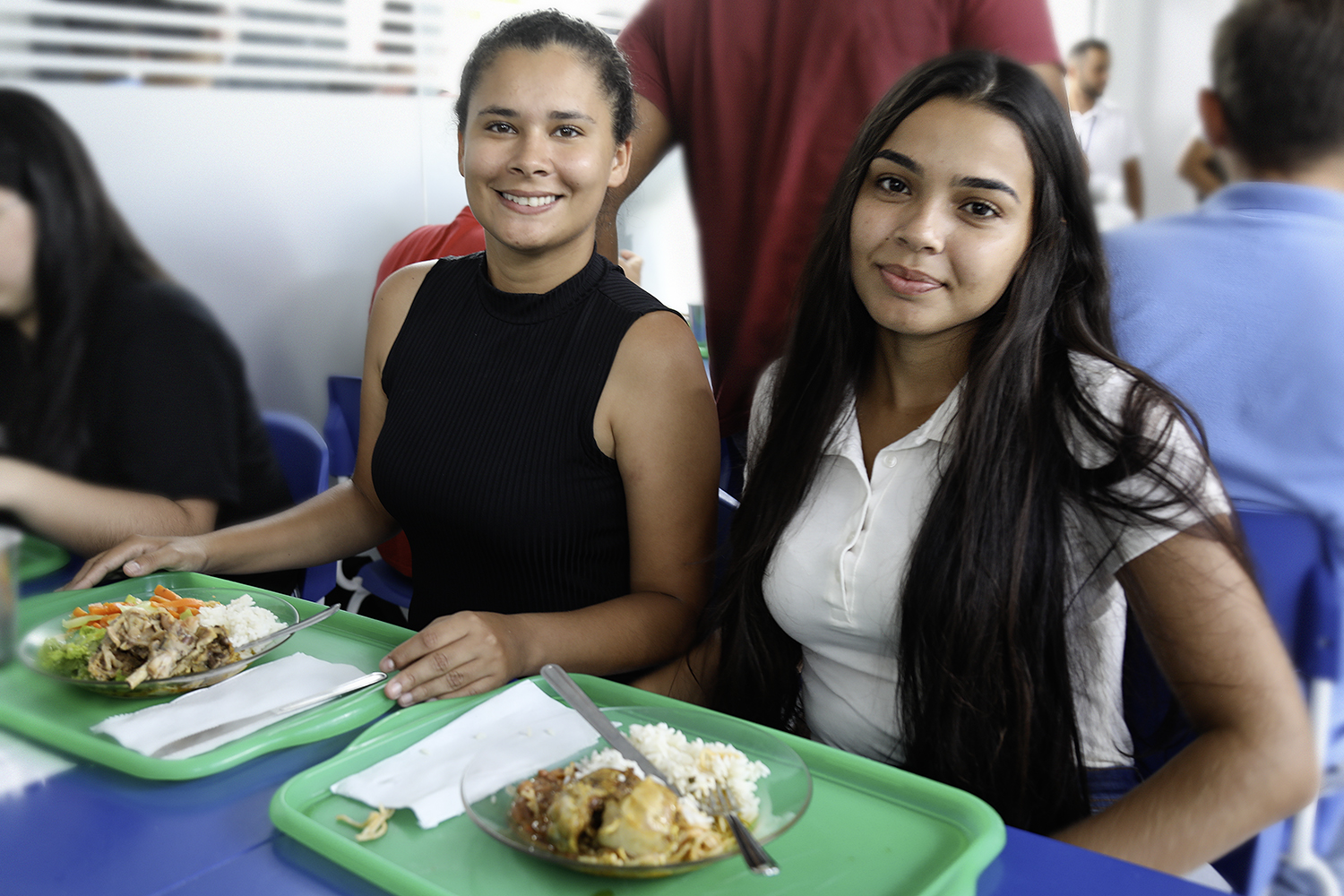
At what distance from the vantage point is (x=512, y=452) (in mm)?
1277

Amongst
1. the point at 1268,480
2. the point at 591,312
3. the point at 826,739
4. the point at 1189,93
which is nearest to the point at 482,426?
the point at 591,312

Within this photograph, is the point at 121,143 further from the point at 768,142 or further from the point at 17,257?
the point at 768,142

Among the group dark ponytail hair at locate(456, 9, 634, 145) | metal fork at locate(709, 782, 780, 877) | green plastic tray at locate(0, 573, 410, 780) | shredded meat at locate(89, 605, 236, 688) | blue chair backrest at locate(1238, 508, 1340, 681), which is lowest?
green plastic tray at locate(0, 573, 410, 780)

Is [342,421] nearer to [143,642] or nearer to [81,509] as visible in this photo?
[81,509]

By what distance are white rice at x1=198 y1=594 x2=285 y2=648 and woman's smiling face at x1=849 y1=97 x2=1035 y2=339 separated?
734 millimetres

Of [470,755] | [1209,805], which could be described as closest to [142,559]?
[470,755]

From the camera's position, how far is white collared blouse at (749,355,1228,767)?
3.28 feet

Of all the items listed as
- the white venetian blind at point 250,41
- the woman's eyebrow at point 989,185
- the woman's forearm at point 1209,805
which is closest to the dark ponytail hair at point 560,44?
the white venetian blind at point 250,41

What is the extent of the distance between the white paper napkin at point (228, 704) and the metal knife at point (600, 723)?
231 mm

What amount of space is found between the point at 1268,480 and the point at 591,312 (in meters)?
0.87

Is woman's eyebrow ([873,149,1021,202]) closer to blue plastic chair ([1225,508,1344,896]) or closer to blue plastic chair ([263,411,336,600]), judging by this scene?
blue plastic chair ([1225,508,1344,896])

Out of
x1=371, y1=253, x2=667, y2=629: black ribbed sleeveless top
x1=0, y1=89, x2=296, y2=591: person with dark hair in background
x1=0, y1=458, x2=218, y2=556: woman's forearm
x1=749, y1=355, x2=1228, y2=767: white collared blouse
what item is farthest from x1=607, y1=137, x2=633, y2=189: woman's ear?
x1=0, y1=458, x2=218, y2=556: woman's forearm

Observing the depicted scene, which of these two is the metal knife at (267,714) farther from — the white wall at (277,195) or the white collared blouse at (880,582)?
the white wall at (277,195)

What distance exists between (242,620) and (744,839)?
2.12 ft
